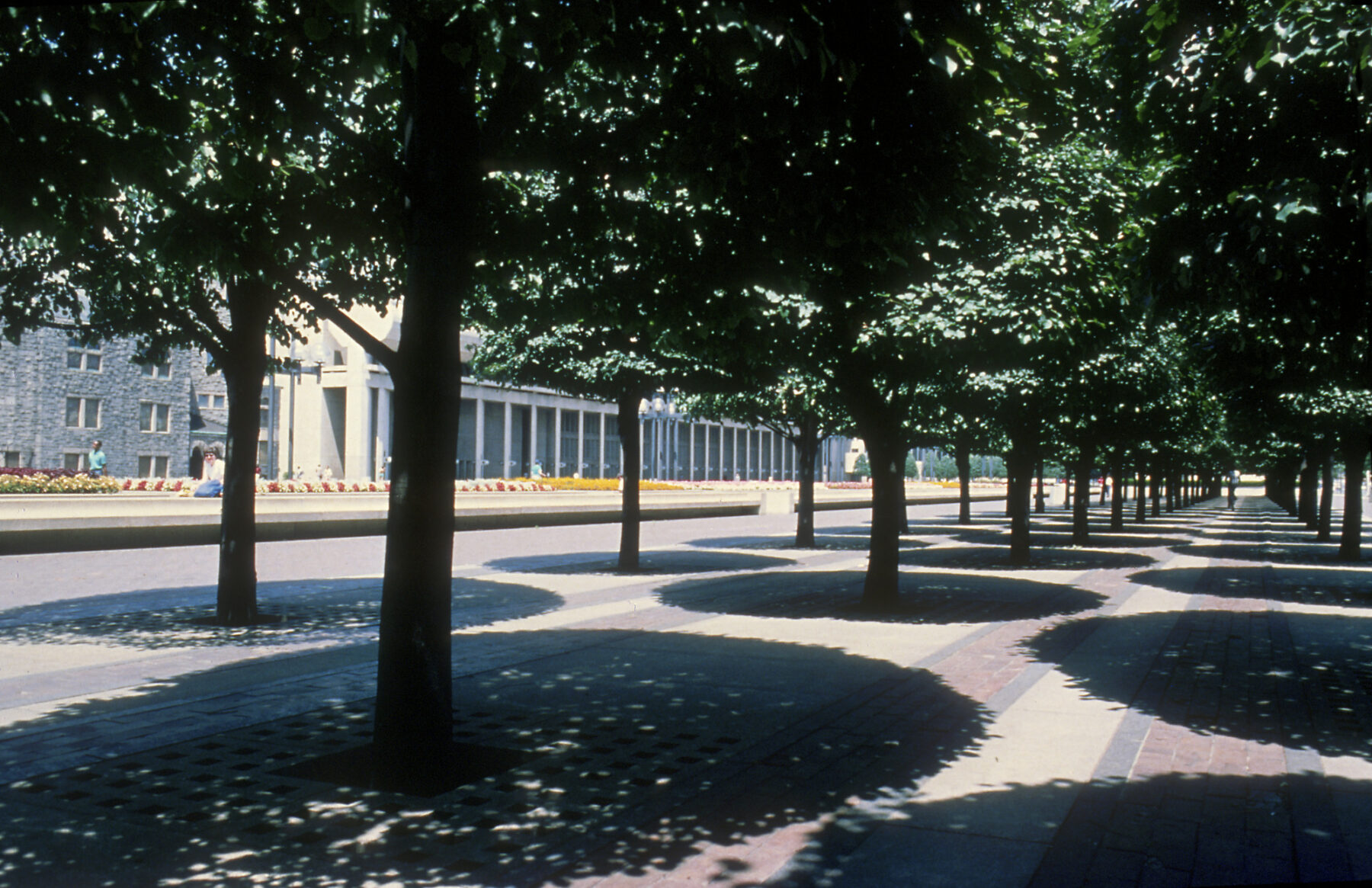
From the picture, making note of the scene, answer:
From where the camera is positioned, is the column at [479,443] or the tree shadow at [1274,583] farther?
the column at [479,443]

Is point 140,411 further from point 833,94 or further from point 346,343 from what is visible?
point 833,94

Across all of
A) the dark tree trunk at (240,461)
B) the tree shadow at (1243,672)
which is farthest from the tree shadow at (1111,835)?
the dark tree trunk at (240,461)

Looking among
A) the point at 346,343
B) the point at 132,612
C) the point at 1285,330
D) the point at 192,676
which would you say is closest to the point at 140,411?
the point at 346,343

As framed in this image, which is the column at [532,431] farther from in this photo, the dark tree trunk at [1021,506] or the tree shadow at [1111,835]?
the tree shadow at [1111,835]

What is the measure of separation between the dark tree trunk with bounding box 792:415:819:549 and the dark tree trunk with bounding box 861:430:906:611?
474 inches

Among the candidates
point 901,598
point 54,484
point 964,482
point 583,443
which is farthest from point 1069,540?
point 583,443

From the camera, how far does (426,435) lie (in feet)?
18.5

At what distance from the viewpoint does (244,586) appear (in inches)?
444

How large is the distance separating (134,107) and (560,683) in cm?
488

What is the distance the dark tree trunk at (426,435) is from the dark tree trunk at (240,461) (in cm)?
596

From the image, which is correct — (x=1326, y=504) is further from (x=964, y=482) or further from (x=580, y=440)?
(x=580, y=440)

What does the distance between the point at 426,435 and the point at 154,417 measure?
59361 mm

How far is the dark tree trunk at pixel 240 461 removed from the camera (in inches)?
437

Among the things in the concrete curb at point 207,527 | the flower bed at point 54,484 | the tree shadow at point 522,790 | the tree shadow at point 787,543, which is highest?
the flower bed at point 54,484
